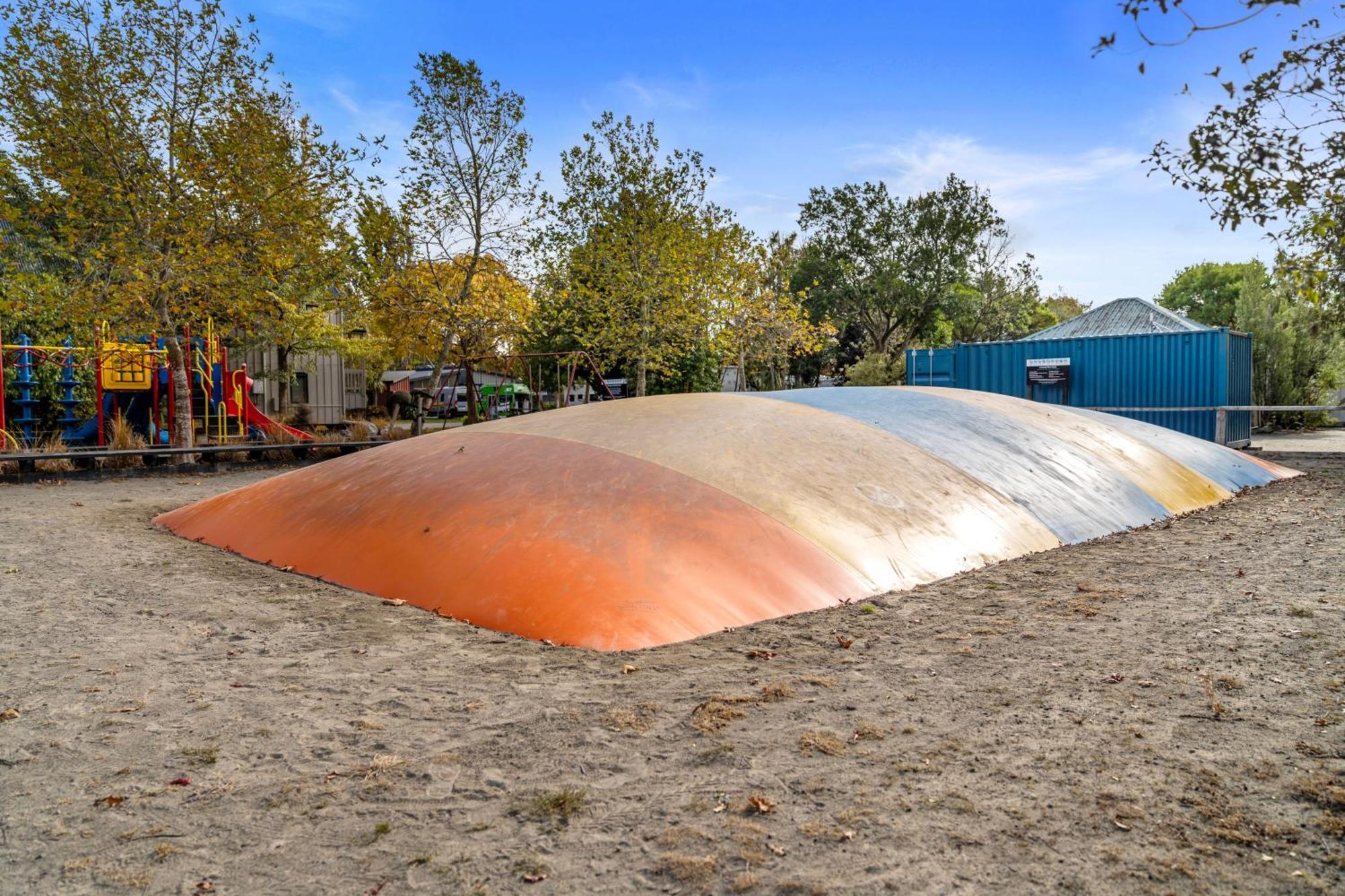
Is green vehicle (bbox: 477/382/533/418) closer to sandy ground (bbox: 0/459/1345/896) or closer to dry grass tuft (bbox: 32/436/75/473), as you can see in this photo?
dry grass tuft (bbox: 32/436/75/473)

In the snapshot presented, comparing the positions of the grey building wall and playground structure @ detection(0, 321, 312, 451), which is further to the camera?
the grey building wall

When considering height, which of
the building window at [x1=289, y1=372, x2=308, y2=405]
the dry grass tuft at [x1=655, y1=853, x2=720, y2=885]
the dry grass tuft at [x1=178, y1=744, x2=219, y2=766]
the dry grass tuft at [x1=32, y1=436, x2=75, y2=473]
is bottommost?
the dry grass tuft at [x1=655, y1=853, x2=720, y2=885]

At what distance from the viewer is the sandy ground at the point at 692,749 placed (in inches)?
81.9

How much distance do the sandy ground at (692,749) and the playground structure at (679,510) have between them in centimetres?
26

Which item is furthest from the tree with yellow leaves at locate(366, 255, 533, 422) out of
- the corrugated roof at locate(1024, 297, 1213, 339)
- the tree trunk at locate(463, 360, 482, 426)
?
the corrugated roof at locate(1024, 297, 1213, 339)


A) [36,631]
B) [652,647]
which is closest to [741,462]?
[652,647]

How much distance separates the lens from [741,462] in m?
5.52

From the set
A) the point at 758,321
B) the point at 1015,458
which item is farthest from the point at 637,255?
the point at 1015,458

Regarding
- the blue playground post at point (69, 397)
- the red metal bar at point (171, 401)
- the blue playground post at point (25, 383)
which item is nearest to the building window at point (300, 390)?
the blue playground post at point (69, 397)

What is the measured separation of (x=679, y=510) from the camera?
15.9 feet

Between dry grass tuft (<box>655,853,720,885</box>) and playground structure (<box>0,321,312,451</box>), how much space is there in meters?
14.1

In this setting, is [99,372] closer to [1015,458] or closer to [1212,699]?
[1015,458]

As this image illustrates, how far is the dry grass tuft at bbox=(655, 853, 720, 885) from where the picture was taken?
2023mm

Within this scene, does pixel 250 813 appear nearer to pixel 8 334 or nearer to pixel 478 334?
pixel 478 334
